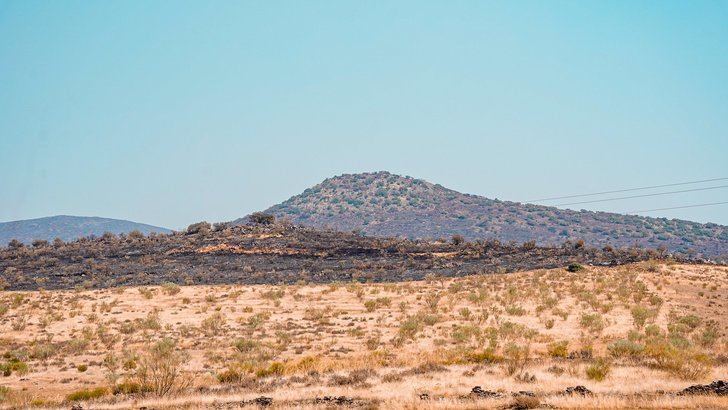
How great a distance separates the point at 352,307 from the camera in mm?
44781

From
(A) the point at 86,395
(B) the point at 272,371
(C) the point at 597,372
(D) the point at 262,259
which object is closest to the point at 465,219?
(D) the point at 262,259

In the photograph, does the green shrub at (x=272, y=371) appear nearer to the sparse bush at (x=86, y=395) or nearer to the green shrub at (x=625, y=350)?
the sparse bush at (x=86, y=395)

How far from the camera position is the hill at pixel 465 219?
138m

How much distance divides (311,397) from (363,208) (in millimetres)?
147756

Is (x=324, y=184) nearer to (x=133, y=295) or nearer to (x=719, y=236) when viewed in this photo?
(x=719, y=236)

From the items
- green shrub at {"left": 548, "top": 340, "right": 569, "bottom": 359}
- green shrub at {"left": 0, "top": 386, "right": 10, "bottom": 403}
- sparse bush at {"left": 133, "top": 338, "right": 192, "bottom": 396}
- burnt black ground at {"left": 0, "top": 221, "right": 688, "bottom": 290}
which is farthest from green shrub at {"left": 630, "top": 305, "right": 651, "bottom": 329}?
green shrub at {"left": 0, "top": 386, "right": 10, "bottom": 403}

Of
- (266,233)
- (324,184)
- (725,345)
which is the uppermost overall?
(324,184)

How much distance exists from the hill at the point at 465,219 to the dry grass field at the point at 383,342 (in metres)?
81.1

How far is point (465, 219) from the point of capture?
152 meters

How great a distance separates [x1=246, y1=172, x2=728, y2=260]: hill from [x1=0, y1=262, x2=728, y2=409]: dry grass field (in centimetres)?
8106

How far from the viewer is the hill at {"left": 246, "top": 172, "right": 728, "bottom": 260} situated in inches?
5413

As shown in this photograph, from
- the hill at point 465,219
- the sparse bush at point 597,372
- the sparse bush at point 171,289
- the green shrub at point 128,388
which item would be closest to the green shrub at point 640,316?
the sparse bush at point 597,372

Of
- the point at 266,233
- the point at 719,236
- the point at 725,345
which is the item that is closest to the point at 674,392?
the point at 725,345

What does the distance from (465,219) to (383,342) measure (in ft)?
399
